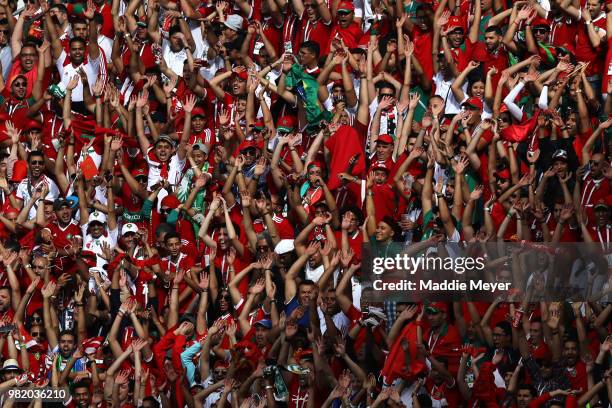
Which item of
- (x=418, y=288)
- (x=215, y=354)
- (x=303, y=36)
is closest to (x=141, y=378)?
(x=215, y=354)

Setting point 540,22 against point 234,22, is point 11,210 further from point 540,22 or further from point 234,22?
point 540,22

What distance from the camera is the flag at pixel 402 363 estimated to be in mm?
18312

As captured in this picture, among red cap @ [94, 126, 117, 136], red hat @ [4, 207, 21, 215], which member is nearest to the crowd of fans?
red hat @ [4, 207, 21, 215]

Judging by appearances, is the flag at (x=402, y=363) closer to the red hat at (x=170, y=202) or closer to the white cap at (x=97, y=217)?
the red hat at (x=170, y=202)

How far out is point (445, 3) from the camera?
67.1 feet

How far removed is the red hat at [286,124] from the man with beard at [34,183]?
2.19 metres

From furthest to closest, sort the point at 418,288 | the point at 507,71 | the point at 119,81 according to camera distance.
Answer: the point at 119,81 → the point at 507,71 → the point at 418,288

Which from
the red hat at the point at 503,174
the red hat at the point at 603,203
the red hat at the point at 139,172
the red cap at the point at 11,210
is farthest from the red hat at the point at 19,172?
the red hat at the point at 603,203

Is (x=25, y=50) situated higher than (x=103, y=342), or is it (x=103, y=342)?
(x=25, y=50)

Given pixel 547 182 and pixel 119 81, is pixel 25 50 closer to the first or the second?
pixel 119 81

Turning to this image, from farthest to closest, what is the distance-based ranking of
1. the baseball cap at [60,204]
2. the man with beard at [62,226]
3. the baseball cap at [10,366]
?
the baseball cap at [60,204]
the man with beard at [62,226]
the baseball cap at [10,366]

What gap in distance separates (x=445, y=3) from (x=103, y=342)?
14.6 feet

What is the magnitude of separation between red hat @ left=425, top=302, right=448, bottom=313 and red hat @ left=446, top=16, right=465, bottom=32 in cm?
294

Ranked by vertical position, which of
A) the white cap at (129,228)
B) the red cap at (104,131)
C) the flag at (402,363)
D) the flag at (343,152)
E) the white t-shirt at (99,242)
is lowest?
the flag at (402,363)
